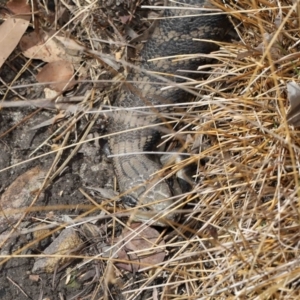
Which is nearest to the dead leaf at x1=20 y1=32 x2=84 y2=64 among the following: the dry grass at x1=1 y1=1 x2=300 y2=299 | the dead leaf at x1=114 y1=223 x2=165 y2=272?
the dry grass at x1=1 y1=1 x2=300 y2=299

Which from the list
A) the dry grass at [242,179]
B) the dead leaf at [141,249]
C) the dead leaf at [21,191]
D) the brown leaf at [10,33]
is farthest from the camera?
the brown leaf at [10,33]

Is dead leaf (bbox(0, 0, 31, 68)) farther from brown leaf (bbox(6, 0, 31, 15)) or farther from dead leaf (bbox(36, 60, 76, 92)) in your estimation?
dead leaf (bbox(36, 60, 76, 92))

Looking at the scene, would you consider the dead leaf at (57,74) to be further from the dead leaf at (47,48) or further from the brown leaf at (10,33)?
the brown leaf at (10,33)

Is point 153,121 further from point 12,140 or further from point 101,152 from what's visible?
point 12,140

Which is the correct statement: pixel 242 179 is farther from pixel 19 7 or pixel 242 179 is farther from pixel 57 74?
pixel 19 7

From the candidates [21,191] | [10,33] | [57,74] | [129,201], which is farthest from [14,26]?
[129,201]

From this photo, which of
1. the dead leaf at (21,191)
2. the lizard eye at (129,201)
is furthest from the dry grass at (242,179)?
the dead leaf at (21,191)

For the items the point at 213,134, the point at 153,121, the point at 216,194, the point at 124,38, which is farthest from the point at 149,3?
the point at 216,194
